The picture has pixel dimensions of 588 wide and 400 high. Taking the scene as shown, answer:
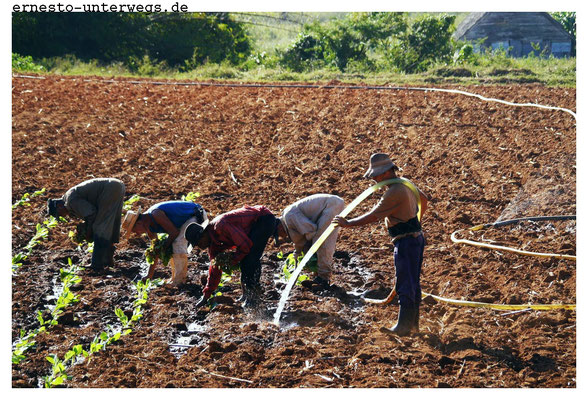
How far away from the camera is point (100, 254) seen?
7.58 metres

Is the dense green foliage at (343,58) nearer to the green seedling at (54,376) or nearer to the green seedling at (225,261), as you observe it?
the green seedling at (225,261)

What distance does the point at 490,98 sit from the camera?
14203 millimetres

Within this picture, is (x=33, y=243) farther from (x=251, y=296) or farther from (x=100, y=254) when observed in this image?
(x=251, y=296)

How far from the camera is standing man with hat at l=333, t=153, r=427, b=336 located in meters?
5.57

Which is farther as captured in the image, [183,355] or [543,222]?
[543,222]

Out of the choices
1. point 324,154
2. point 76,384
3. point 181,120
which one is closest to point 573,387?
point 76,384

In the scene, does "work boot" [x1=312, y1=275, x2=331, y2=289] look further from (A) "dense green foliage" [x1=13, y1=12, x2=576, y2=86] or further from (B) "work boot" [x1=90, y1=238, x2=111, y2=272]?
(A) "dense green foliage" [x1=13, y1=12, x2=576, y2=86]

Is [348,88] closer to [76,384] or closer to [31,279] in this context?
[31,279]

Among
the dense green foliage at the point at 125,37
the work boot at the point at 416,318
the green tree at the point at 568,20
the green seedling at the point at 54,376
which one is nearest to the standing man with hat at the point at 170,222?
the green seedling at the point at 54,376

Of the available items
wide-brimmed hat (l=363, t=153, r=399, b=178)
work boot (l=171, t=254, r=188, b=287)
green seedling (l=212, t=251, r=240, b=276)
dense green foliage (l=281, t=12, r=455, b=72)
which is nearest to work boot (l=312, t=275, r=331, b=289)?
green seedling (l=212, t=251, r=240, b=276)

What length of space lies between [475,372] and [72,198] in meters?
4.42

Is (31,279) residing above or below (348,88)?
below

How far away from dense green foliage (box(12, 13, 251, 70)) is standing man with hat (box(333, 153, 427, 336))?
19.2 metres

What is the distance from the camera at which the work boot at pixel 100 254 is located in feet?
24.7
